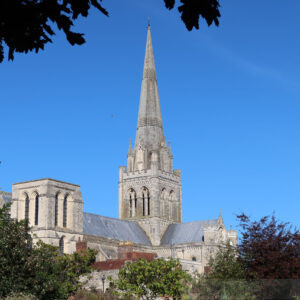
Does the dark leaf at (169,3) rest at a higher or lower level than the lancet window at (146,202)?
lower

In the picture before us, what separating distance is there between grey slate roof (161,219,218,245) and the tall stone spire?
1198 cm

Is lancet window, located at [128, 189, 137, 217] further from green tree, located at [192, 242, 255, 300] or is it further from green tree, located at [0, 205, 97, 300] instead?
green tree, located at [0, 205, 97, 300]

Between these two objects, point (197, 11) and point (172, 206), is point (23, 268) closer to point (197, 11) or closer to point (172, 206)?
point (197, 11)

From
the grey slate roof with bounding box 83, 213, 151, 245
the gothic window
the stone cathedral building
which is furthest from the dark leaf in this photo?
the gothic window

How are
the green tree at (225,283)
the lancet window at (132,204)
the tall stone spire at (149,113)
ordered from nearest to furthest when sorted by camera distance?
the green tree at (225,283), the lancet window at (132,204), the tall stone spire at (149,113)

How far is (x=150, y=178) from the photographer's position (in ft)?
281

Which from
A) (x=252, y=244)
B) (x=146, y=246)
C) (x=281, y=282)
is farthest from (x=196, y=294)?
(x=146, y=246)

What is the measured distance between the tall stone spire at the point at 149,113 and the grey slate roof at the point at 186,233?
1198 centimetres

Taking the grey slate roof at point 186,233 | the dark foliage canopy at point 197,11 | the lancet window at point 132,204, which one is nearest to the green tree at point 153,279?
the dark foliage canopy at point 197,11

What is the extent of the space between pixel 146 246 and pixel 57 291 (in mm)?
52462

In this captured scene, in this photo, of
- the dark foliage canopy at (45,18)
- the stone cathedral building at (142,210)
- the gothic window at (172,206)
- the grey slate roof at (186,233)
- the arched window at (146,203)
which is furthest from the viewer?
the gothic window at (172,206)

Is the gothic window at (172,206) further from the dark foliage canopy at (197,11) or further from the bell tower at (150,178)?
the dark foliage canopy at (197,11)

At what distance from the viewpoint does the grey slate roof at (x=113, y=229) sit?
7450 cm

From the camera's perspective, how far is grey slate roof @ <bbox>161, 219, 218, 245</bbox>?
8212 centimetres
